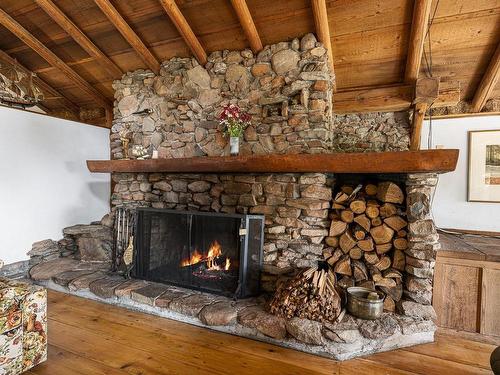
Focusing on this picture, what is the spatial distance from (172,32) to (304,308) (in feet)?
10.2

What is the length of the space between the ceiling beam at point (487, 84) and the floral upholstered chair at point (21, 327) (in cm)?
467

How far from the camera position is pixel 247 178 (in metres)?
2.67

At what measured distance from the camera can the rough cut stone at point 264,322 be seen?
206 centimetres

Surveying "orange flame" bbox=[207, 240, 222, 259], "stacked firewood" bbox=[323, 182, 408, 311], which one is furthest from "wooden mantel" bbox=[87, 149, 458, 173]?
"orange flame" bbox=[207, 240, 222, 259]

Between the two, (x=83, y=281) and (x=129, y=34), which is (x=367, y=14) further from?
(x=83, y=281)

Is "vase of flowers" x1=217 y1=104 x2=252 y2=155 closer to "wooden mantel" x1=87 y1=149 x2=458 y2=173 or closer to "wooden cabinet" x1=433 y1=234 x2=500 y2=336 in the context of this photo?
"wooden mantel" x1=87 y1=149 x2=458 y2=173

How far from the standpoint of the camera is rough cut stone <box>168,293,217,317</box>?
7.66 ft

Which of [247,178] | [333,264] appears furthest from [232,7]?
[333,264]

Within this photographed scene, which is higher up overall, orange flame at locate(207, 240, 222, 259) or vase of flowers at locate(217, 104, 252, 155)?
vase of flowers at locate(217, 104, 252, 155)

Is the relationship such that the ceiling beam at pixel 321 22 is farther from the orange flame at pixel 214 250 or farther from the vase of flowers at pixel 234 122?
the orange flame at pixel 214 250

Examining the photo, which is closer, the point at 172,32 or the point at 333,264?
the point at 333,264

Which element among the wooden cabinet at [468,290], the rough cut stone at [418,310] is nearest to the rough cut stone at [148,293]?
the rough cut stone at [418,310]

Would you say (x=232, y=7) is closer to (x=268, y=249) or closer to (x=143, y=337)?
(x=268, y=249)

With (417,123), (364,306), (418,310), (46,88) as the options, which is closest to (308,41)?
(417,123)
